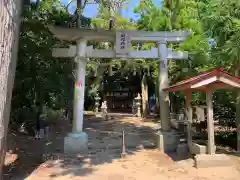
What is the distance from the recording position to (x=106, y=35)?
9.42 m

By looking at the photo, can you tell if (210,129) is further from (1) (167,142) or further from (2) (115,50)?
(2) (115,50)

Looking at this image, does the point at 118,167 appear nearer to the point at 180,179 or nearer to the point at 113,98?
the point at 180,179

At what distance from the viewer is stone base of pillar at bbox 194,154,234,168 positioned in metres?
6.87

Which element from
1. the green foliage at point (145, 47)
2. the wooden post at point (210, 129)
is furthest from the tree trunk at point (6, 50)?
the wooden post at point (210, 129)

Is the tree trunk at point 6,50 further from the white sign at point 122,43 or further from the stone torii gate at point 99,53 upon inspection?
the white sign at point 122,43

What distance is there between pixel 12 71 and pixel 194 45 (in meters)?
10.8

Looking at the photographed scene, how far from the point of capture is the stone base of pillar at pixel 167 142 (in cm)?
917

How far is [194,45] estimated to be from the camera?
46.3ft

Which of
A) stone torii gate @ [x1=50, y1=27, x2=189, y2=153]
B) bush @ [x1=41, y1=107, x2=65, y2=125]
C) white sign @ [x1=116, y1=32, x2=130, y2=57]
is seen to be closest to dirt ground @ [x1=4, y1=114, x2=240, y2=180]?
stone torii gate @ [x1=50, y1=27, x2=189, y2=153]

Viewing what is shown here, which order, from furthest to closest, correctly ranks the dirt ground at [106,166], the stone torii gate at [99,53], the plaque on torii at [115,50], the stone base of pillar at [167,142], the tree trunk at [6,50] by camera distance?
the stone base of pillar at [167,142]
the plaque on torii at [115,50]
the stone torii gate at [99,53]
the dirt ground at [106,166]
the tree trunk at [6,50]

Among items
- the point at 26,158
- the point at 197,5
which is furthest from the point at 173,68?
the point at 26,158

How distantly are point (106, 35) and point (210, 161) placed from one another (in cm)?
515

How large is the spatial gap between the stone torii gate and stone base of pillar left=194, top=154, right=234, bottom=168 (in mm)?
2730

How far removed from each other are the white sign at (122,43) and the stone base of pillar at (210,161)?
421 cm
